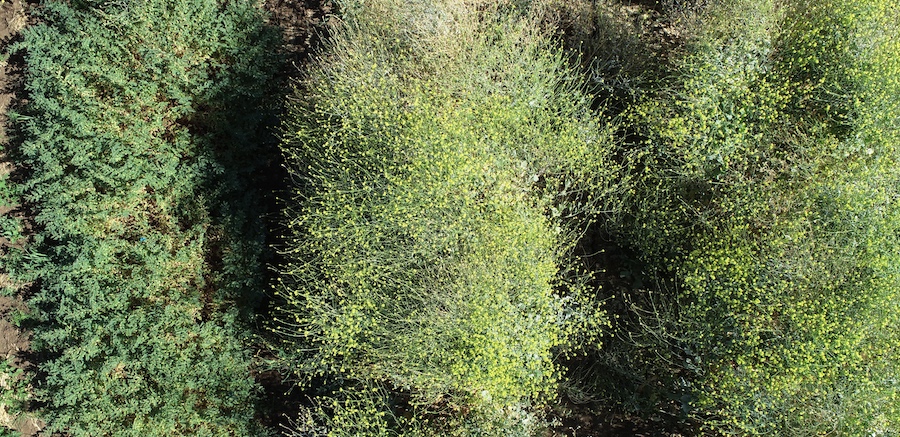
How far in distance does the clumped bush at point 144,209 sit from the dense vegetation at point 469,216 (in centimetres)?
3

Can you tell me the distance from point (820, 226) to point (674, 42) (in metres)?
2.38

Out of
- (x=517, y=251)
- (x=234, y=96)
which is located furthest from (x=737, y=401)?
(x=234, y=96)

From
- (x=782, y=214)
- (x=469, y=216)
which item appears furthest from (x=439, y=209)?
(x=782, y=214)

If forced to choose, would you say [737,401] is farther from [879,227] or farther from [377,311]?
[377,311]

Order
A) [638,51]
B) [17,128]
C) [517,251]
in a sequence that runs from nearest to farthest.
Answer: [517,251] < [638,51] < [17,128]

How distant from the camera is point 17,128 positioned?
7105 millimetres

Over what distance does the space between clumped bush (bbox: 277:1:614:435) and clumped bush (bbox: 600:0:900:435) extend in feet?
2.91

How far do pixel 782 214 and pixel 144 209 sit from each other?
21.3 feet

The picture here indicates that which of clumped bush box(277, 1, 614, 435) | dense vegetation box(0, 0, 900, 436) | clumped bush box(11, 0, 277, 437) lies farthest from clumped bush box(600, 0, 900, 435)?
clumped bush box(11, 0, 277, 437)

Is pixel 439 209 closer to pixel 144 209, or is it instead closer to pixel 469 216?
pixel 469 216

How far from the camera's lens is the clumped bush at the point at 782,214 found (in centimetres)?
554

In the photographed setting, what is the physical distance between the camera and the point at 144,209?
→ 271 inches

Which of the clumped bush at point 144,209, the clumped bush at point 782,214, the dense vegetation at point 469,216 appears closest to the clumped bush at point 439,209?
the dense vegetation at point 469,216

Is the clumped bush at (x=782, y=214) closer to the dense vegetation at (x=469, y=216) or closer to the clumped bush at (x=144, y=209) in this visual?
the dense vegetation at (x=469, y=216)
